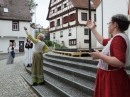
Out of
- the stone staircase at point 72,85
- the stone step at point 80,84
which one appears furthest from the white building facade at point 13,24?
the stone step at point 80,84

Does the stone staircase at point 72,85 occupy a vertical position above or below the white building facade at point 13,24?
below

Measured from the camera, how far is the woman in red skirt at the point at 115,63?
212 cm

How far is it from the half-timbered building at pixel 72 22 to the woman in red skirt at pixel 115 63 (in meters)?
29.2

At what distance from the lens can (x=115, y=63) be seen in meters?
2.08

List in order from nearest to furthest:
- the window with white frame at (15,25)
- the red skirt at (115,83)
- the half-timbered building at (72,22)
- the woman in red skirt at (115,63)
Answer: the woman in red skirt at (115,63) < the red skirt at (115,83) < the half-timbered building at (72,22) < the window with white frame at (15,25)

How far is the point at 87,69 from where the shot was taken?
6656 mm

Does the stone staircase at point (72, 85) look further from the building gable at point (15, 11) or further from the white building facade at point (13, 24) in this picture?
the building gable at point (15, 11)

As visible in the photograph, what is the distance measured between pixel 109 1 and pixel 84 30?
47.3 feet

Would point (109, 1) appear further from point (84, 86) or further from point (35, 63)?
point (84, 86)

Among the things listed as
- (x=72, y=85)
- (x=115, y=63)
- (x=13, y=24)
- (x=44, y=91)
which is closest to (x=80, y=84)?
(x=72, y=85)

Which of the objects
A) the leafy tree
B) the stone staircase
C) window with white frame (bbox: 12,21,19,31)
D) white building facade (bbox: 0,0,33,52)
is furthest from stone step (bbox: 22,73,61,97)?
the leafy tree

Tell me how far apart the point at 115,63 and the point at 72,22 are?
31699 mm

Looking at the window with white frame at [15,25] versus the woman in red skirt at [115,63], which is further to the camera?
the window with white frame at [15,25]

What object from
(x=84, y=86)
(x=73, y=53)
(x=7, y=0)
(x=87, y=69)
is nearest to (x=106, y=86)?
(x=84, y=86)
